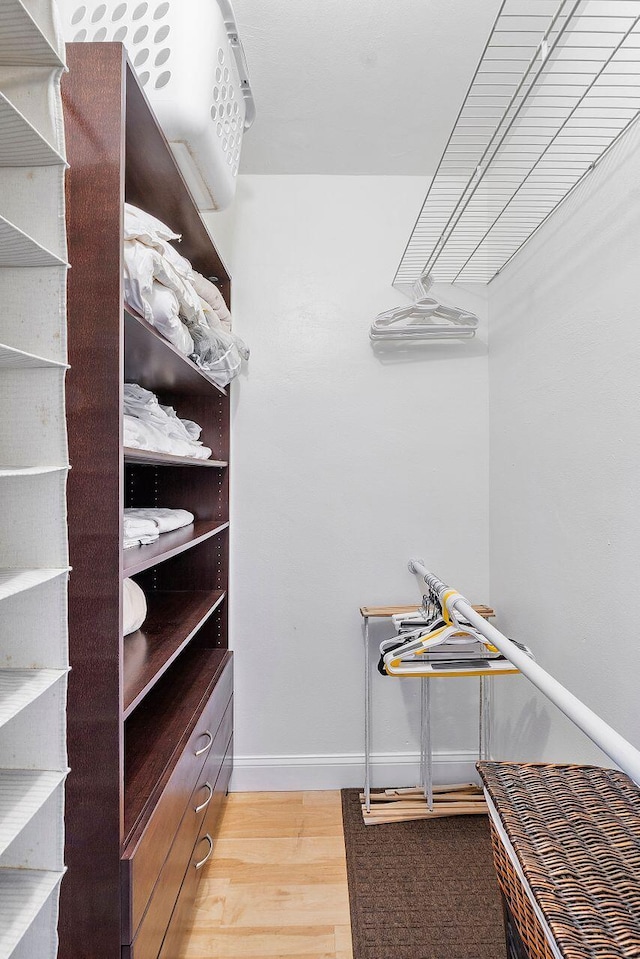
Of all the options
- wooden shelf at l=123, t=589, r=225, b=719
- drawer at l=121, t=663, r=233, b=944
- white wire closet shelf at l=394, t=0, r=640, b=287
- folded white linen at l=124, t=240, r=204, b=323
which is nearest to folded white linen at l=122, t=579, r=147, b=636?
wooden shelf at l=123, t=589, r=225, b=719

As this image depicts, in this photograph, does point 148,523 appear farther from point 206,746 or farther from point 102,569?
point 206,746

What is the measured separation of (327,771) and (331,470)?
120 cm

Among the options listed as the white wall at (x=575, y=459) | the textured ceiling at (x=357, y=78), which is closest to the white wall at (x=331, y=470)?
the textured ceiling at (x=357, y=78)

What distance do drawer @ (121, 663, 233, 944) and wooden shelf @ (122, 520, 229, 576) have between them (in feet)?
1.52

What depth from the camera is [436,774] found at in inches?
98.0

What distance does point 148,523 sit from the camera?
1.59 metres

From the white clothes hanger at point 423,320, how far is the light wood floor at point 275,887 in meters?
1.81

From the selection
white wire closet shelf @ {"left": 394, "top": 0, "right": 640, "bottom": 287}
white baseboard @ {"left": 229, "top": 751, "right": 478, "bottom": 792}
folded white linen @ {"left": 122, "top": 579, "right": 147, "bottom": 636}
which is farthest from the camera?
white baseboard @ {"left": 229, "top": 751, "right": 478, "bottom": 792}

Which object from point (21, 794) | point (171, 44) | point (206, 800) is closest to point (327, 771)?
point (206, 800)

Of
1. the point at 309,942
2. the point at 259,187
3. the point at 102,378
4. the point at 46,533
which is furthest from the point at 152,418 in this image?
the point at 309,942

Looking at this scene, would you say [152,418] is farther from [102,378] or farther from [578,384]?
[578,384]

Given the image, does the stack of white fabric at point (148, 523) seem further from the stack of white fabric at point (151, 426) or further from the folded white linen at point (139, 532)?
the stack of white fabric at point (151, 426)

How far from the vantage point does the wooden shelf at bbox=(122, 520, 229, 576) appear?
122cm

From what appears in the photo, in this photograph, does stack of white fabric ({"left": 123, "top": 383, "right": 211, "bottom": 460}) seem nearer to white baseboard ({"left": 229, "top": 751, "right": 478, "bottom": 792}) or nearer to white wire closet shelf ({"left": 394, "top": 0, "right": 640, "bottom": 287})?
white wire closet shelf ({"left": 394, "top": 0, "right": 640, "bottom": 287})
